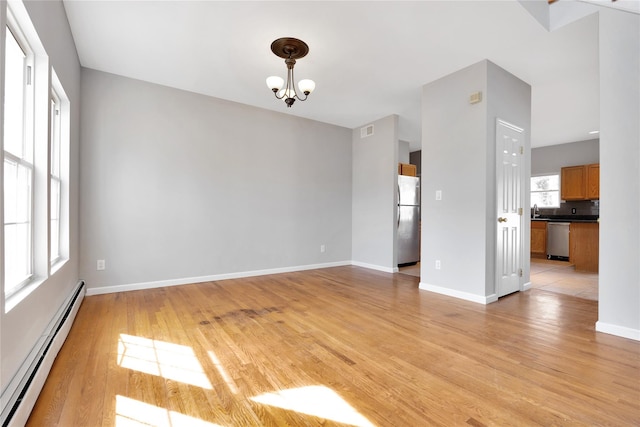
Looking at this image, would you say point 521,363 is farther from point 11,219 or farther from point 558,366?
point 11,219

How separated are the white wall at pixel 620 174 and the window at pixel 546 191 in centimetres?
577

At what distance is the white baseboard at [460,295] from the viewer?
3.28m

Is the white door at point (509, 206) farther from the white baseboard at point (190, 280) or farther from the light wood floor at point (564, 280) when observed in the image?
the white baseboard at point (190, 280)

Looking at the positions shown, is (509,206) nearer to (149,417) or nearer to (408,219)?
(408,219)

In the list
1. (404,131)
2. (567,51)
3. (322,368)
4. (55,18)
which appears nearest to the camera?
(322,368)

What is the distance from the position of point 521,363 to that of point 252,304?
2427 millimetres

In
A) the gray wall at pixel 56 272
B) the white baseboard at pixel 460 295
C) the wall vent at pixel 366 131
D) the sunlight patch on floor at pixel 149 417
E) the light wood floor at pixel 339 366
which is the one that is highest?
Answer: the wall vent at pixel 366 131

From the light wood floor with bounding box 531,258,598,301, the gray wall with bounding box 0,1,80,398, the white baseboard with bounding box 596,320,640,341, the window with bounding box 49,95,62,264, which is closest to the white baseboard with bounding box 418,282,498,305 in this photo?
the white baseboard with bounding box 596,320,640,341

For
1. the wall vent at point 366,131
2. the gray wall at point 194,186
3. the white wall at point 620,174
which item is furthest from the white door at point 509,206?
the gray wall at point 194,186

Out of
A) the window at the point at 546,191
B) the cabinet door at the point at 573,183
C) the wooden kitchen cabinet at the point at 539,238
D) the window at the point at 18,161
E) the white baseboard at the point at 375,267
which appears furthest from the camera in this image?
the window at the point at 546,191

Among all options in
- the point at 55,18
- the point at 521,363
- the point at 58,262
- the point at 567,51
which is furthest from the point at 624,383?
the point at 55,18

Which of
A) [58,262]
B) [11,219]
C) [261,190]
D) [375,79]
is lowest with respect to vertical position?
[58,262]

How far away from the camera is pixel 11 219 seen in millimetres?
1643

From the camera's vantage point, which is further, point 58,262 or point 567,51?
point 567,51
